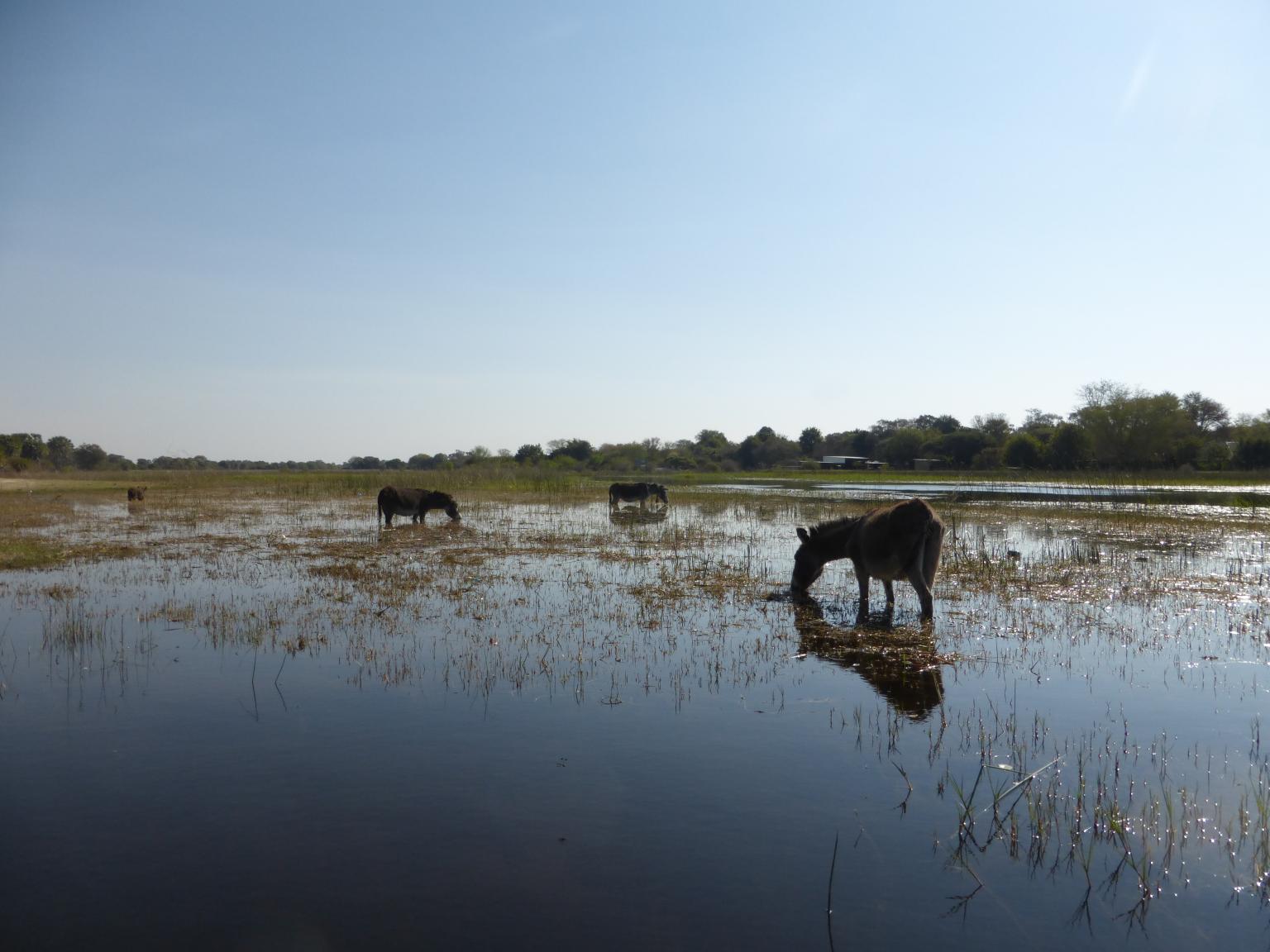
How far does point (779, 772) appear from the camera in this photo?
5.50 metres

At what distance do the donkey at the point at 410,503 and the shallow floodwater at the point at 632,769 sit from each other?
10.4 meters

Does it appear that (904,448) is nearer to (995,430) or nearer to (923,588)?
(995,430)

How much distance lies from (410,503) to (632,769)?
61.2ft

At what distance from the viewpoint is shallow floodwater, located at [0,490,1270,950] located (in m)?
3.91

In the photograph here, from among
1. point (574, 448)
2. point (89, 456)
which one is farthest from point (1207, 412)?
point (89, 456)

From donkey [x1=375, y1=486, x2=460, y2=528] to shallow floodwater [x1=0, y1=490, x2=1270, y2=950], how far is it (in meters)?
10.4

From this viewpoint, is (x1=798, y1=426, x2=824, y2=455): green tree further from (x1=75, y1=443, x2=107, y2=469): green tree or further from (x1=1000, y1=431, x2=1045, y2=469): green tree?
(x1=75, y1=443, x2=107, y2=469): green tree

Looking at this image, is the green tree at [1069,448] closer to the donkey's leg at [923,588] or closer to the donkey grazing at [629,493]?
the donkey grazing at [629,493]

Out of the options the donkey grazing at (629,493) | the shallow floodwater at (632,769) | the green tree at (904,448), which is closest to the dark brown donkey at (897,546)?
the shallow floodwater at (632,769)

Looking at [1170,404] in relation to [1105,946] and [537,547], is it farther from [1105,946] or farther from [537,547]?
[1105,946]

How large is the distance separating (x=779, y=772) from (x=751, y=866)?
1.24m

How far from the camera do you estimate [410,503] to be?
22.9m

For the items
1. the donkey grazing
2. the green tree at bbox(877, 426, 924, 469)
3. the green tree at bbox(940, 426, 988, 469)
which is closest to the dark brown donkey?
the donkey grazing

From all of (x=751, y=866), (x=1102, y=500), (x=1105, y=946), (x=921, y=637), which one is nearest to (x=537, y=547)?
(x=921, y=637)
